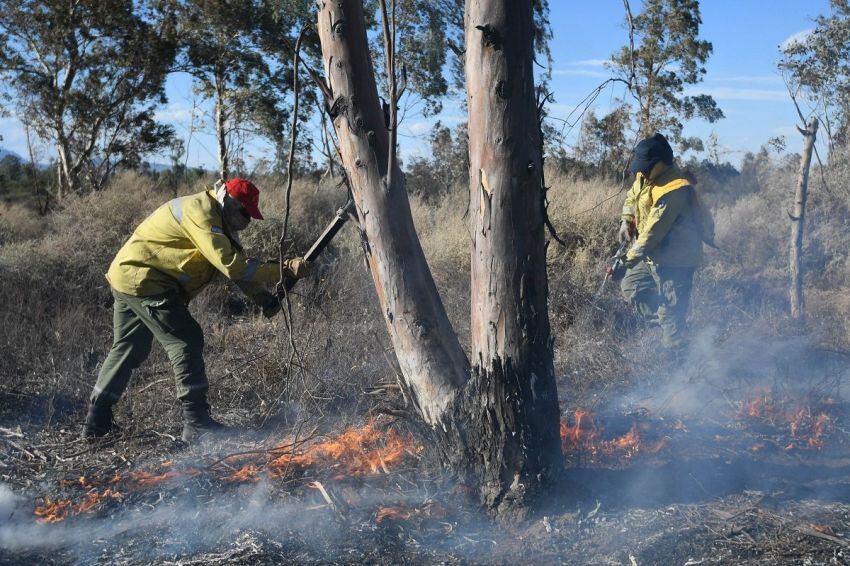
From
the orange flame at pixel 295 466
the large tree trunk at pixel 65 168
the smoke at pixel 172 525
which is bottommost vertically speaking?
the smoke at pixel 172 525

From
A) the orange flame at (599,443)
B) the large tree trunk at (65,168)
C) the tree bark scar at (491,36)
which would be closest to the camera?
the tree bark scar at (491,36)

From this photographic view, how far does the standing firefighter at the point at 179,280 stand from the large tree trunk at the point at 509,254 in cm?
153

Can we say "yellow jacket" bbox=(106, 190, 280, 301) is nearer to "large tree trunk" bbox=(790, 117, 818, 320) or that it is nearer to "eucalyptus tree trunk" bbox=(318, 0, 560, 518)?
"eucalyptus tree trunk" bbox=(318, 0, 560, 518)

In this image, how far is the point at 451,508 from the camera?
Answer: 12.4 feet

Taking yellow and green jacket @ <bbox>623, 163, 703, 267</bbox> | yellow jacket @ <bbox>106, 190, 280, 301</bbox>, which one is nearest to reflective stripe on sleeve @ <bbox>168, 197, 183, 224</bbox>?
yellow jacket @ <bbox>106, 190, 280, 301</bbox>

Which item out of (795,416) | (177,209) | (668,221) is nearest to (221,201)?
(177,209)

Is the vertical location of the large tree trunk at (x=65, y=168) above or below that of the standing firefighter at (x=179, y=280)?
above

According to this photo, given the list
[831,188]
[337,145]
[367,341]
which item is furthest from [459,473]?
Answer: [831,188]

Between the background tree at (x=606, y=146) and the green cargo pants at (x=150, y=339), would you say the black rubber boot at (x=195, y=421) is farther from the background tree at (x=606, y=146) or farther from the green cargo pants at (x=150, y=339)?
the background tree at (x=606, y=146)

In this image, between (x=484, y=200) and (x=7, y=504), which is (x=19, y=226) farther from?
(x=484, y=200)

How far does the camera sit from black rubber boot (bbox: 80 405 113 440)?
4.88 metres

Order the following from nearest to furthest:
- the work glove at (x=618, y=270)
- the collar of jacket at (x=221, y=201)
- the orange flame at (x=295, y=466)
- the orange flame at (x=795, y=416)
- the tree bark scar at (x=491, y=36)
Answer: the tree bark scar at (x=491, y=36), the orange flame at (x=295, y=466), the orange flame at (x=795, y=416), the collar of jacket at (x=221, y=201), the work glove at (x=618, y=270)

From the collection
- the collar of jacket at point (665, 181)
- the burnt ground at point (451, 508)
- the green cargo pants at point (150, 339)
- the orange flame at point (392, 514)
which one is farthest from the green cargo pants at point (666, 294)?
the green cargo pants at point (150, 339)

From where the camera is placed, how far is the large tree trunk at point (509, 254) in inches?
133
